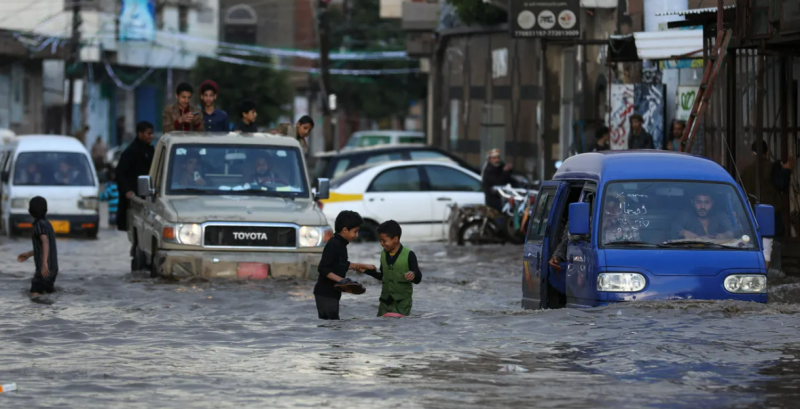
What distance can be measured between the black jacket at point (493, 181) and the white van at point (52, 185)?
23.9 feet

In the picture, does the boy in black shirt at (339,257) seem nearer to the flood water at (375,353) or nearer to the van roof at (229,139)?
the flood water at (375,353)

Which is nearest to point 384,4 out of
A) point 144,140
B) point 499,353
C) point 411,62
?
point 411,62

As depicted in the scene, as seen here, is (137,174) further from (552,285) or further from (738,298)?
(738,298)

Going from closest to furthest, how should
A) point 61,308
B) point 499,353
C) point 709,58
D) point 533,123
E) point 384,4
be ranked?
point 499,353
point 61,308
point 709,58
point 533,123
point 384,4

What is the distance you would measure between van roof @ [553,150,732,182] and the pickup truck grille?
4193 mm

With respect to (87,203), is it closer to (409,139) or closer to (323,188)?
(323,188)

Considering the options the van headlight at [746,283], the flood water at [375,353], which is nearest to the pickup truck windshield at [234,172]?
the flood water at [375,353]

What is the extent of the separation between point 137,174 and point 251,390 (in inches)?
402

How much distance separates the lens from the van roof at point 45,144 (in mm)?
27312

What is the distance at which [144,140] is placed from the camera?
1877 cm

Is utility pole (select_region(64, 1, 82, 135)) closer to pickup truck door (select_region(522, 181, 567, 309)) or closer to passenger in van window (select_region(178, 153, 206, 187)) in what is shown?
passenger in van window (select_region(178, 153, 206, 187))

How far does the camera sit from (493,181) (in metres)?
24.3

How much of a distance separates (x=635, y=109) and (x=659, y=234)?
1244 cm

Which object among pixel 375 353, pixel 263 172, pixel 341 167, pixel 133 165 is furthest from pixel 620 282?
pixel 341 167
